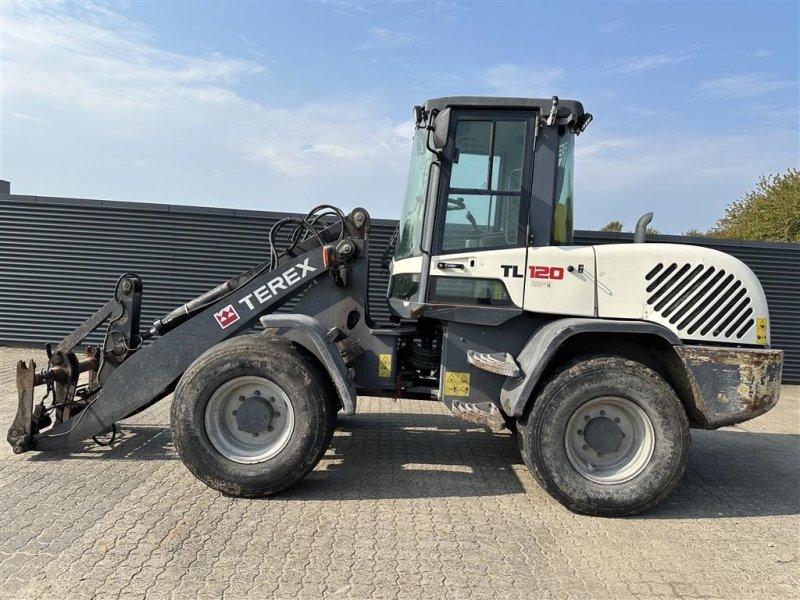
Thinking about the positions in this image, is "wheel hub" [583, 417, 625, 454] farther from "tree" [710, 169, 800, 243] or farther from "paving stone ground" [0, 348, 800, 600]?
"tree" [710, 169, 800, 243]

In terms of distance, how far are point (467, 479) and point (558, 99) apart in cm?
305

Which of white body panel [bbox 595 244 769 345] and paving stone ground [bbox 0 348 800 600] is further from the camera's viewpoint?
white body panel [bbox 595 244 769 345]

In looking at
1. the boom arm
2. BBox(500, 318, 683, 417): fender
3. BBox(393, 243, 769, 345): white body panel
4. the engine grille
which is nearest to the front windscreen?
the boom arm

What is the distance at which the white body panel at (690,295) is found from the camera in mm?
4039

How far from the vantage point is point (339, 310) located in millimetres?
4645

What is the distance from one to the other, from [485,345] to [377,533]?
5.22 ft

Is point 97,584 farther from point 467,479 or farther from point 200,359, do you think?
point 467,479

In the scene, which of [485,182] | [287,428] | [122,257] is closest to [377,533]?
[287,428]

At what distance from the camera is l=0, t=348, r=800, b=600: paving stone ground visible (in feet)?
9.83

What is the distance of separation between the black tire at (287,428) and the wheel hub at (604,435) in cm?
189

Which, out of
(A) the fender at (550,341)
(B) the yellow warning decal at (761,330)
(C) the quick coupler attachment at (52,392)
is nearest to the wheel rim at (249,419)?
(C) the quick coupler attachment at (52,392)

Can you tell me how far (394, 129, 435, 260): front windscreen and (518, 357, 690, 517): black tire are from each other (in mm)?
1528

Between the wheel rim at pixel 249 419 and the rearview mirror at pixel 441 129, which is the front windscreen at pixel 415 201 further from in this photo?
the wheel rim at pixel 249 419

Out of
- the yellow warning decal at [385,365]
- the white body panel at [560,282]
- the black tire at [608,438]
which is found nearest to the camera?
the black tire at [608,438]
